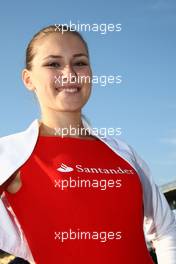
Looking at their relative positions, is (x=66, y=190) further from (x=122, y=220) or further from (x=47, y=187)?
(x=122, y=220)

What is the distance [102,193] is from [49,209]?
243mm

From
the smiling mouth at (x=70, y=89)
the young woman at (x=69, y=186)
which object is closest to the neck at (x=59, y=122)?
the young woman at (x=69, y=186)

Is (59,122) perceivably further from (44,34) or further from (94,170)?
(44,34)

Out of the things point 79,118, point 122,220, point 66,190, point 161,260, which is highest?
point 79,118

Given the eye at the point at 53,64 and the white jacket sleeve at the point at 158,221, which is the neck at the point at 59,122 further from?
the white jacket sleeve at the point at 158,221

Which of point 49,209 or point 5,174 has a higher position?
point 5,174

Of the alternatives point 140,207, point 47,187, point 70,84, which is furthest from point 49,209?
point 70,84

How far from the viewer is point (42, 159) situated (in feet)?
7.77

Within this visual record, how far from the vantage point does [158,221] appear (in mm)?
2496

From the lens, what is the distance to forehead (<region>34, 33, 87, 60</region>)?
7.94ft

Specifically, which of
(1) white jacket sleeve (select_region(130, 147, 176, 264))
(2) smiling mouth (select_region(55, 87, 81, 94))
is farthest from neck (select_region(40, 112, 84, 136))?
(1) white jacket sleeve (select_region(130, 147, 176, 264))

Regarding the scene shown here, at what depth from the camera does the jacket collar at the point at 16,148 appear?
2322 mm

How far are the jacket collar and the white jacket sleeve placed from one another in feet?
1.30

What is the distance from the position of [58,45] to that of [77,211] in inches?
29.6
